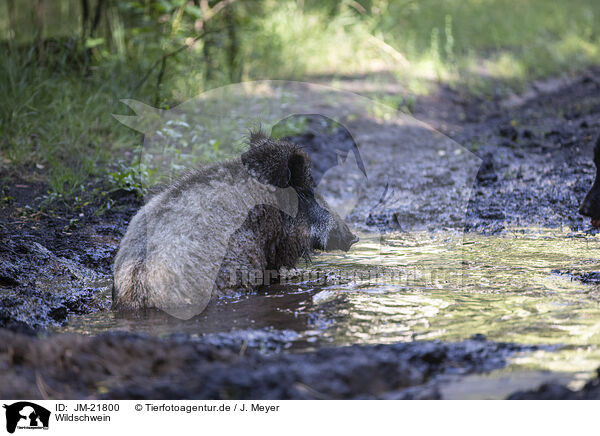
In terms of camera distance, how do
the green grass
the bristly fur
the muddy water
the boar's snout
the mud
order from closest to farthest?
the muddy water < the bristly fur < the mud < the boar's snout < the green grass

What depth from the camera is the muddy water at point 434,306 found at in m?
3.15

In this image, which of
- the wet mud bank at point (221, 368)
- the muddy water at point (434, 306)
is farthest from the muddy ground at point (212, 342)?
the muddy water at point (434, 306)

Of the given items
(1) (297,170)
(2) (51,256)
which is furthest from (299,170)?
(2) (51,256)

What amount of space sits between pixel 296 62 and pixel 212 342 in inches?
323

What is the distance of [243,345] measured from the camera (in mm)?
3135

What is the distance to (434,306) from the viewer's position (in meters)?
3.78

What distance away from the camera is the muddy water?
3152 millimetres

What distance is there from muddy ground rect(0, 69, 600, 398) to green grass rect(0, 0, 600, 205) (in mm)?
773

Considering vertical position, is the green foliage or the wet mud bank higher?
the green foliage
